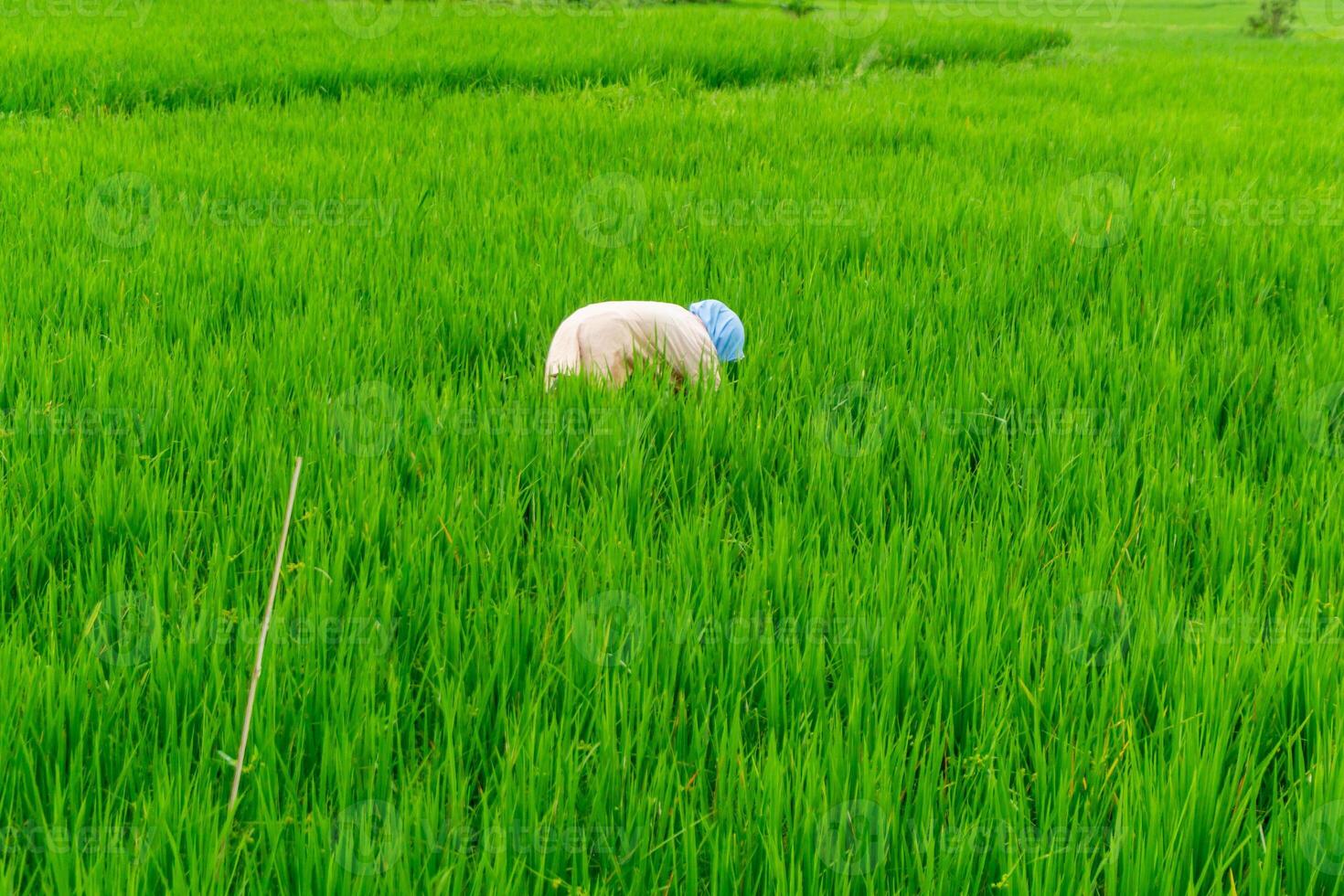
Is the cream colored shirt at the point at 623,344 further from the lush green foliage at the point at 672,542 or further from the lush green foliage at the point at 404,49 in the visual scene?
the lush green foliage at the point at 404,49

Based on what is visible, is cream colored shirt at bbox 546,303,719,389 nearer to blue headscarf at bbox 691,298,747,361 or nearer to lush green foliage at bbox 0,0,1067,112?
blue headscarf at bbox 691,298,747,361

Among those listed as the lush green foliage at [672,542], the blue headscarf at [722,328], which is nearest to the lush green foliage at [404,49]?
the lush green foliage at [672,542]

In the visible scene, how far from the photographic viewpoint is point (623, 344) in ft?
7.35

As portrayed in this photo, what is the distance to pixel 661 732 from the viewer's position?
3.95ft

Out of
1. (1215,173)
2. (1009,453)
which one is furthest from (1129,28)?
(1009,453)

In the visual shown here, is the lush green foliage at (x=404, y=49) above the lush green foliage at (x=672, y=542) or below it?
above

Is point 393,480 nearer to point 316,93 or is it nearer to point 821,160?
point 821,160

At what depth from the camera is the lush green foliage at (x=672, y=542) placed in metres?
1.06

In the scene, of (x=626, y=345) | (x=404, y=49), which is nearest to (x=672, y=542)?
(x=626, y=345)

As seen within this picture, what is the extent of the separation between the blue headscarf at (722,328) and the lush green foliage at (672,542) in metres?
0.07

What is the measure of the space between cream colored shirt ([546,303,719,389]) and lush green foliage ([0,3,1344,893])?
4.9 inches

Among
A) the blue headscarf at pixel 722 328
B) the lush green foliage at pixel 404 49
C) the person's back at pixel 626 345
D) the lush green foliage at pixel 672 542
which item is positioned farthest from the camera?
the lush green foliage at pixel 404 49

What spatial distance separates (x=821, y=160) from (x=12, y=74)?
4.75 metres

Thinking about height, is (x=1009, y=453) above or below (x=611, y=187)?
below
